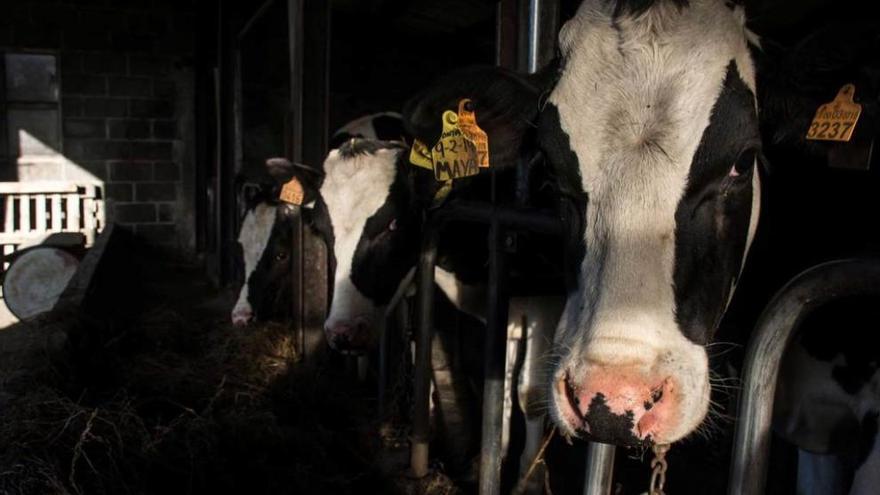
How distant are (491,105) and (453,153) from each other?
0.22m

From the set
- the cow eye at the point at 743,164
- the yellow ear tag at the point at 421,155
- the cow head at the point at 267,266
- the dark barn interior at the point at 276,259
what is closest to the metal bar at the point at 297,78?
the dark barn interior at the point at 276,259

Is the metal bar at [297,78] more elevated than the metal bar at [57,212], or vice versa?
the metal bar at [297,78]

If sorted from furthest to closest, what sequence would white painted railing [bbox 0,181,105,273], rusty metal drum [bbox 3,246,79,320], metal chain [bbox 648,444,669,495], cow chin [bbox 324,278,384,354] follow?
white painted railing [bbox 0,181,105,273] → rusty metal drum [bbox 3,246,79,320] → cow chin [bbox 324,278,384,354] → metal chain [bbox 648,444,669,495]

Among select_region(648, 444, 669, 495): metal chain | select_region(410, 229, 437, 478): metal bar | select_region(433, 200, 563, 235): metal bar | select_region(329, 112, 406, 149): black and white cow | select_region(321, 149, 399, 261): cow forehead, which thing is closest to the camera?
select_region(648, 444, 669, 495): metal chain

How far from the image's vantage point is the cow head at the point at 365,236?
2.99 meters

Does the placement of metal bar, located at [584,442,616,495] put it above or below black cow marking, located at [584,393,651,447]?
below

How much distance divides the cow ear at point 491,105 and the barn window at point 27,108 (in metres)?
8.04

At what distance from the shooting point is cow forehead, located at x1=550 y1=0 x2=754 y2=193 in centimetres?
142

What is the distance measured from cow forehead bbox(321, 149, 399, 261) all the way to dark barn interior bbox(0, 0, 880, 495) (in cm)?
48

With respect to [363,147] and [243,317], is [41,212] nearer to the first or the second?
[243,317]

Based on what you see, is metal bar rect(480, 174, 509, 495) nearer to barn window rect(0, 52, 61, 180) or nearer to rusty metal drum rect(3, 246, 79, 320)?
rusty metal drum rect(3, 246, 79, 320)

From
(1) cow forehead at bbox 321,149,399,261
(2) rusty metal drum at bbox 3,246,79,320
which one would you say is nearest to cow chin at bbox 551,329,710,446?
(1) cow forehead at bbox 321,149,399,261

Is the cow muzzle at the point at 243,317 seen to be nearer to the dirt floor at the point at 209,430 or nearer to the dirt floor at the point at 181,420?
the dirt floor at the point at 181,420

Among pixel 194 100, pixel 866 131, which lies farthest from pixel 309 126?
pixel 194 100
